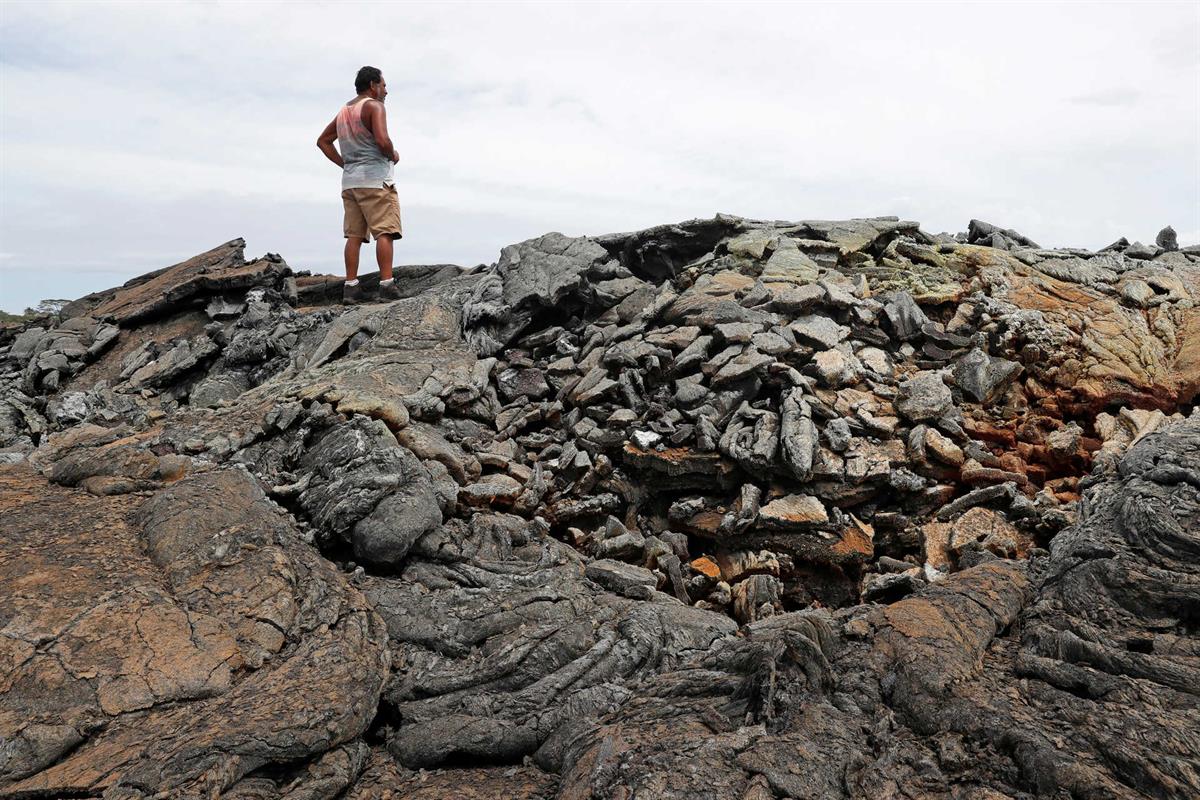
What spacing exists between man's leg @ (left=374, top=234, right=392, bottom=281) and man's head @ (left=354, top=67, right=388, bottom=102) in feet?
9.39

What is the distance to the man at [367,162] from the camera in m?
15.5

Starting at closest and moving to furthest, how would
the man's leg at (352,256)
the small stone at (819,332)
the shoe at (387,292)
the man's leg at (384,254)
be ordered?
the small stone at (819,332) < the man's leg at (384,254) < the man's leg at (352,256) < the shoe at (387,292)

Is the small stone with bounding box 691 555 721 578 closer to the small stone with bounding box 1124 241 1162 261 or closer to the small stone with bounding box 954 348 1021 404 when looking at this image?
the small stone with bounding box 954 348 1021 404

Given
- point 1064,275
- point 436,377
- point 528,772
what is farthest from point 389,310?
point 1064,275

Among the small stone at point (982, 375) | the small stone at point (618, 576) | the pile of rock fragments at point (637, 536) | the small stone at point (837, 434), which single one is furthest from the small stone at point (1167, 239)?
the small stone at point (618, 576)

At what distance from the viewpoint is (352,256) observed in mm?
17922

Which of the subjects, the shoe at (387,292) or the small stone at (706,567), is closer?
the small stone at (706,567)

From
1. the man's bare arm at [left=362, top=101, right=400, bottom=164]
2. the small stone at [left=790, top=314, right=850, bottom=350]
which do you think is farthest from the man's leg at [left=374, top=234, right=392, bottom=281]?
the small stone at [left=790, top=314, right=850, bottom=350]

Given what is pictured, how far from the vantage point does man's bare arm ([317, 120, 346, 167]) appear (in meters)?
16.4

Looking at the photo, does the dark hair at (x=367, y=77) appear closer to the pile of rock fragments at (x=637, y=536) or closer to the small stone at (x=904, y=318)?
the pile of rock fragments at (x=637, y=536)

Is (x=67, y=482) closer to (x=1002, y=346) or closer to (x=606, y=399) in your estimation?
(x=606, y=399)

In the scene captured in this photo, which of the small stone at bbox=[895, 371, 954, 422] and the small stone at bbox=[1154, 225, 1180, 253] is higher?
the small stone at bbox=[1154, 225, 1180, 253]

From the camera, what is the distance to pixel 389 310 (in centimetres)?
1642

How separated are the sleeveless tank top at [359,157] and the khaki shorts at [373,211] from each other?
17 centimetres
